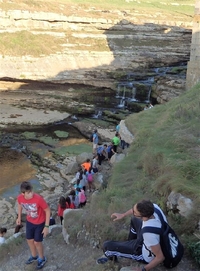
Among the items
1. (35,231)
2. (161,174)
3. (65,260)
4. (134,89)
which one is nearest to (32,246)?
(35,231)

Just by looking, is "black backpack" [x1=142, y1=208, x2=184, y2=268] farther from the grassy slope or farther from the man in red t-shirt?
the man in red t-shirt

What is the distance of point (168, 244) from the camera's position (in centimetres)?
477

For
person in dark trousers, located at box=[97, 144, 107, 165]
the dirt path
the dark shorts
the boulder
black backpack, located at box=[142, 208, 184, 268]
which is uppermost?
black backpack, located at box=[142, 208, 184, 268]

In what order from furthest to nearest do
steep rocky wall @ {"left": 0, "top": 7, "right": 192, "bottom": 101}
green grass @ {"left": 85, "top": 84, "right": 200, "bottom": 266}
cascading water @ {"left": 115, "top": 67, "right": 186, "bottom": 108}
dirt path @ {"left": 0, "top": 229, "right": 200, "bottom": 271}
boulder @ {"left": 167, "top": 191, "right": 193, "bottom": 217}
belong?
1. steep rocky wall @ {"left": 0, "top": 7, "right": 192, "bottom": 101}
2. cascading water @ {"left": 115, "top": 67, "right": 186, "bottom": 108}
3. green grass @ {"left": 85, "top": 84, "right": 200, "bottom": 266}
4. boulder @ {"left": 167, "top": 191, "right": 193, "bottom": 217}
5. dirt path @ {"left": 0, "top": 229, "right": 200, "bottom": 271}

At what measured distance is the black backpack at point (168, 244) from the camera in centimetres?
470

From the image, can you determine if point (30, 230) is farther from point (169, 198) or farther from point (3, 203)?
point (3, 203)

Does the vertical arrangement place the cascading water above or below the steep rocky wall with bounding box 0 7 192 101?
below

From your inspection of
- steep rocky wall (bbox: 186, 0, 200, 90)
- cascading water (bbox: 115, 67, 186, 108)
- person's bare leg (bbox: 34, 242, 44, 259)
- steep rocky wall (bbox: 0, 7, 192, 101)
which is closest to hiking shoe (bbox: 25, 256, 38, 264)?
person's bare leg (bbox: 34, 242, 44, 259)

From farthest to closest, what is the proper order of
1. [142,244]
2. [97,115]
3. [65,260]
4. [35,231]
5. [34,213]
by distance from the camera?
[97,115], [65,260], [35,231], [34,213], [142,244]

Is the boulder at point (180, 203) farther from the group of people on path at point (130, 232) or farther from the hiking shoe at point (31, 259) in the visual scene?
the hiking shoe at point (31, 259)

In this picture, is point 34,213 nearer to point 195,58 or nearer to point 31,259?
point 31,259

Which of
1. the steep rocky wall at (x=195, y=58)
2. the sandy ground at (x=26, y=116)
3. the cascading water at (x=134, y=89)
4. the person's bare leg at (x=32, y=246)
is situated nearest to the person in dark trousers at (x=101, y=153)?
the person's bare leg at (x=32, y=246)

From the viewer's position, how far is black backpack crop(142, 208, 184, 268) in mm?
4703

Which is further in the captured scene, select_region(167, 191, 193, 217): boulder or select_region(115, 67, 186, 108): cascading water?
select_region(115, 67, 186, 108): cascading water
